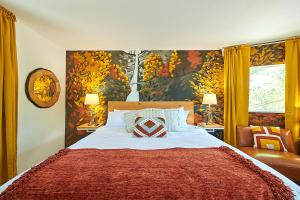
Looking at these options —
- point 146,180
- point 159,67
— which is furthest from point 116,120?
point 146,180

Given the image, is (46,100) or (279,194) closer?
(279,194)

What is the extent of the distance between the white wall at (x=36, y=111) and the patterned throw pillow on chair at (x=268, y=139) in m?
3.38

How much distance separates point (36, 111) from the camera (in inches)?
110

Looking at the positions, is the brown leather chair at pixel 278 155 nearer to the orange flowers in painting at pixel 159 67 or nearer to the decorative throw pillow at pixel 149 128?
the decorative throw pillow at pixel 149 128

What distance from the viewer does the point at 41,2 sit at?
6.06 feet

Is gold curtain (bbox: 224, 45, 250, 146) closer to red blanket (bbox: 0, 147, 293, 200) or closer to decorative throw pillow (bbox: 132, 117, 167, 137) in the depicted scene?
decorative throw pillow (bbox: 132, 117, 167, 137)

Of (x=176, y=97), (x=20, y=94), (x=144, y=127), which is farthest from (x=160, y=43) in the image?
(x=20, y=94)

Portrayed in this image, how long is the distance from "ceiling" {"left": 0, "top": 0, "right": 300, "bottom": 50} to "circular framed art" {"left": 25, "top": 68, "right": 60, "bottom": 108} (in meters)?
0.62

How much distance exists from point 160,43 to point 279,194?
270 centimetres

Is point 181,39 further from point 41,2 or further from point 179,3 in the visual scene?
point 41,2

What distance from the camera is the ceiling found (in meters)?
1.89

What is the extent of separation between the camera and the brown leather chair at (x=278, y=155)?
6.97 feet

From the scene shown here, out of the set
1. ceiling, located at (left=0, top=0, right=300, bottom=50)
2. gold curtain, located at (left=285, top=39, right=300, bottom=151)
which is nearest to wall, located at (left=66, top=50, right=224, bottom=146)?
ceiling, located at (left=0, top=0, right=300, bottom=50)

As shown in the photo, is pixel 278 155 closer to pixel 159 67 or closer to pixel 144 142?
pixel 144 142
